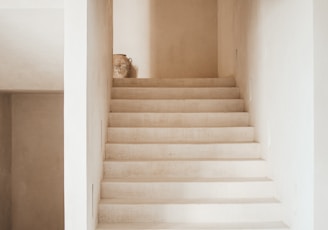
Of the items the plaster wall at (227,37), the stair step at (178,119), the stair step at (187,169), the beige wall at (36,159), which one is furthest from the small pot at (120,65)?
the stair step at (187,169)

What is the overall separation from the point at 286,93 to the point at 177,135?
1453 millimetres

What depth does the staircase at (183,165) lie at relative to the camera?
361 cm

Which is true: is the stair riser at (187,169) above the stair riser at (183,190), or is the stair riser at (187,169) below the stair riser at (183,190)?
above

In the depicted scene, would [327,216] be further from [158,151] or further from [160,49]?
[160,49]

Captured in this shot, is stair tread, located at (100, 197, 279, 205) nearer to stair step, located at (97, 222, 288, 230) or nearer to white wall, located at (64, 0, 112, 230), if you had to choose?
stair step, located at (97, 222, 288, 230)

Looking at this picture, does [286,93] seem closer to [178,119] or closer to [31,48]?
[178,119]

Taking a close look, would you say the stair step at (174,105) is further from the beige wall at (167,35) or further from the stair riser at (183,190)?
the beige wall at (167,35)

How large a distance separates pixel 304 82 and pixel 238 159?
4.54 ft

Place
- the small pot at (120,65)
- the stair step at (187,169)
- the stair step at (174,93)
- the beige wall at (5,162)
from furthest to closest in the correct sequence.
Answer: the small pot at (120,65) → the beige wall at (5,162) → the stair step at (174,93) → the stair step at (187,169)

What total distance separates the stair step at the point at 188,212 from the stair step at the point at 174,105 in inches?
63.6

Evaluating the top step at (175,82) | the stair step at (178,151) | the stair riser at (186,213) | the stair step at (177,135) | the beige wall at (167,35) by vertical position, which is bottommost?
the stair riser at (186,213)

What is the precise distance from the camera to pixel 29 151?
18.4 feet

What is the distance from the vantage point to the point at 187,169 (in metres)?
4.11

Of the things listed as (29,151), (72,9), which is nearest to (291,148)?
(72,9)
